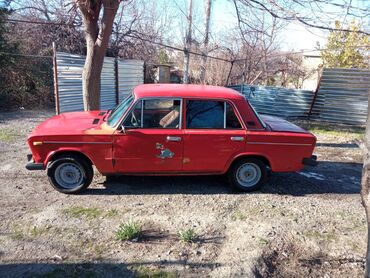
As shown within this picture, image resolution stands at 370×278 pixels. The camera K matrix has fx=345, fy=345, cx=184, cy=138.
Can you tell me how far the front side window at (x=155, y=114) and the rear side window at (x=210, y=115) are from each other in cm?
20

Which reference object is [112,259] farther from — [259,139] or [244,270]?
[259,139]

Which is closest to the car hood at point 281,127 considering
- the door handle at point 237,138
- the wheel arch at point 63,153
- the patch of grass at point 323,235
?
the door handle at point 237,138

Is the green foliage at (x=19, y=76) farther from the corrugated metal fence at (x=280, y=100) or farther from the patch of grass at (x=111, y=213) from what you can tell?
the patch of grass at (x=111, y=213)

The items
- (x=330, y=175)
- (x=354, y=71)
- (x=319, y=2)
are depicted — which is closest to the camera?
(x=319, y=2)

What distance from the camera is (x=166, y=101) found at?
5301mm

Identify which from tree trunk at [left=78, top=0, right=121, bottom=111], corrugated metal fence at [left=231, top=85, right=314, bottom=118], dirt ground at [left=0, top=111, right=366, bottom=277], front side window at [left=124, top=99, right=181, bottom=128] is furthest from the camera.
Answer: corrugated metal fence at [left=231, top=85, right=314, bottom=118]

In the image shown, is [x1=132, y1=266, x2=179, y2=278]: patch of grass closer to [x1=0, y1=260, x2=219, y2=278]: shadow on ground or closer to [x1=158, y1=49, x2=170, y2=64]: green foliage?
[x1=0, y1=260, x2=219, y2=278]: shadow on ground

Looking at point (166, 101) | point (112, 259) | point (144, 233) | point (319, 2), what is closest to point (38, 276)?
point (112, 259)

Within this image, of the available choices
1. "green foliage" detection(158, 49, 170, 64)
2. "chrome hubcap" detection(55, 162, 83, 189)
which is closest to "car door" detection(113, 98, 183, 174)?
"chrome hubcap" detection(55, 162, 83, 189)

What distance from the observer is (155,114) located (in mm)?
5324

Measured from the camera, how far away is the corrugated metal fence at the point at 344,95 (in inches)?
493

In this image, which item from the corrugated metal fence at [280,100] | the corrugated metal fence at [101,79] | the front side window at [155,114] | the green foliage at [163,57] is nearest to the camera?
the front side window at [155,114]

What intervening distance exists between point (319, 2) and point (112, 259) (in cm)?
452

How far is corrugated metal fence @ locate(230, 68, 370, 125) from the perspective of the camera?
12.6 m
